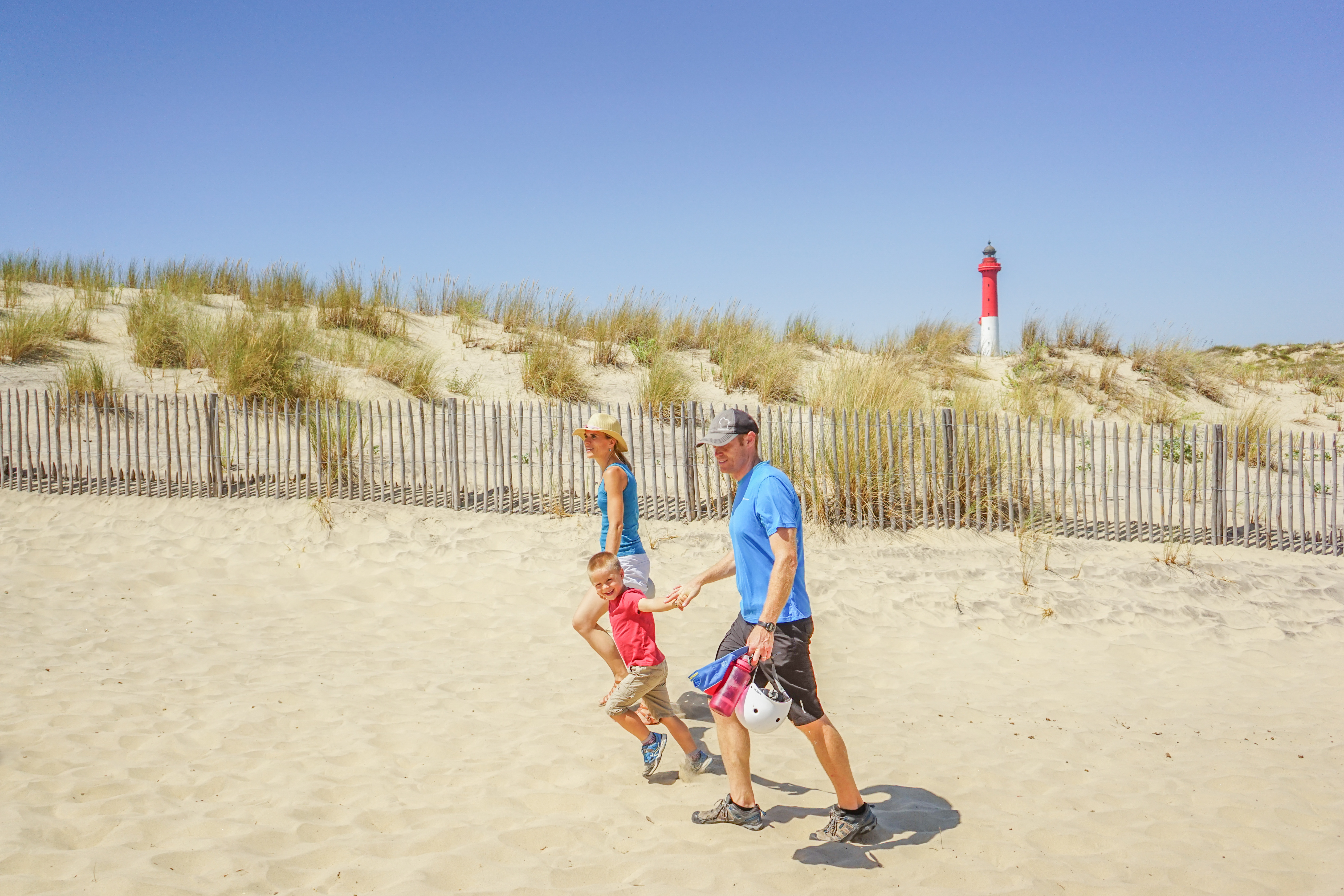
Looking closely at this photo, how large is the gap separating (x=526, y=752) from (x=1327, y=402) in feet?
61.9

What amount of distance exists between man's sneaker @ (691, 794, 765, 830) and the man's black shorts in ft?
1.75

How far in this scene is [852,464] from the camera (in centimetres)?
947

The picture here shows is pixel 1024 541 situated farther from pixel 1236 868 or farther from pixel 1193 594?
pixel 1236 868

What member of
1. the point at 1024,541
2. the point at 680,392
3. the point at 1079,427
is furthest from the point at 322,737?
the point at 680,392

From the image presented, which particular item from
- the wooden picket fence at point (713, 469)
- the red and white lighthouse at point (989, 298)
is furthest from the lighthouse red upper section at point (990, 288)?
the wooden picket fence at point (713, 469)

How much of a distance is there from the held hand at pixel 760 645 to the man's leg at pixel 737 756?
0.30m

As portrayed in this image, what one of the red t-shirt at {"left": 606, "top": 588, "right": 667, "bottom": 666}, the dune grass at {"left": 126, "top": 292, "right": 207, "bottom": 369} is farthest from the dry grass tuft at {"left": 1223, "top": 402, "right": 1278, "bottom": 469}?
the dune grass at {"left": 126, "top": 292, "right": 207, "bottom": 369}

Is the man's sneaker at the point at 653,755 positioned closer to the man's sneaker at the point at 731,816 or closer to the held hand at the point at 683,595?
the man's sneaker at the point at 731,816

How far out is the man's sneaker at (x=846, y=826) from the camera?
3457 millimetres

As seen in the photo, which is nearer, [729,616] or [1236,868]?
[1236,868]

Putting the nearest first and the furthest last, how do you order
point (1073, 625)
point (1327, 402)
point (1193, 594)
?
point (1073, 625), point (1193, 594), point (1327, 402)

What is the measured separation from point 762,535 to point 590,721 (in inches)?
Answer: 86.9

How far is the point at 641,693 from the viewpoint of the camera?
13.4 feet

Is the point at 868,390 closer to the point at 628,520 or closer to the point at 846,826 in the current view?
the point at 628,520
